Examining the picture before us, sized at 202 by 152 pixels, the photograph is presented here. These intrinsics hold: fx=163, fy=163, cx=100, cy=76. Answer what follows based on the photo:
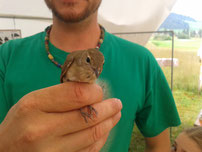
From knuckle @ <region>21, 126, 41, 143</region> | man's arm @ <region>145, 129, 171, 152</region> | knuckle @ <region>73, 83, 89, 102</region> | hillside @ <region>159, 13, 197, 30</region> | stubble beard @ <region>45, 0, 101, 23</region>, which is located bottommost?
man's arm @ <region>145, 129, 171, 152</region>

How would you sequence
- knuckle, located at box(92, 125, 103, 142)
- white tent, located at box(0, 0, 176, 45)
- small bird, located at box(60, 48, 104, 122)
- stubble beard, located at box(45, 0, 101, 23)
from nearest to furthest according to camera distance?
small bird, located at box(60, 48, 104, 122) → knuckle, located at box(92, 125, 103, 142) → stubble beard, located at box(45, 0, 101, 23) → white tent, located at box(0, 0, 176, 45)

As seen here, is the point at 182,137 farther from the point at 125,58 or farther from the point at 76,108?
the point at 76,108

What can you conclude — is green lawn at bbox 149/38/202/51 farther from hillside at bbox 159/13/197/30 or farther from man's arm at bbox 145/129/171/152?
man's arm at bbox 145/129/171/152

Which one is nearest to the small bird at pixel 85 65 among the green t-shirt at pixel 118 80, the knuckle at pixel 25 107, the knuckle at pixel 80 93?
the knuckle at pixel 80 93

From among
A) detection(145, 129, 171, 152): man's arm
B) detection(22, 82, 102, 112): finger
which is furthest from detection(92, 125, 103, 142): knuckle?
detection(145, 129, 171, 152): man's arm

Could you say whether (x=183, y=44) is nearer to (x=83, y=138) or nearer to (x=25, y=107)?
(x=83, y=138)

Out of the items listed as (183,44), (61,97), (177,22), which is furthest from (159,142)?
(177,22)
